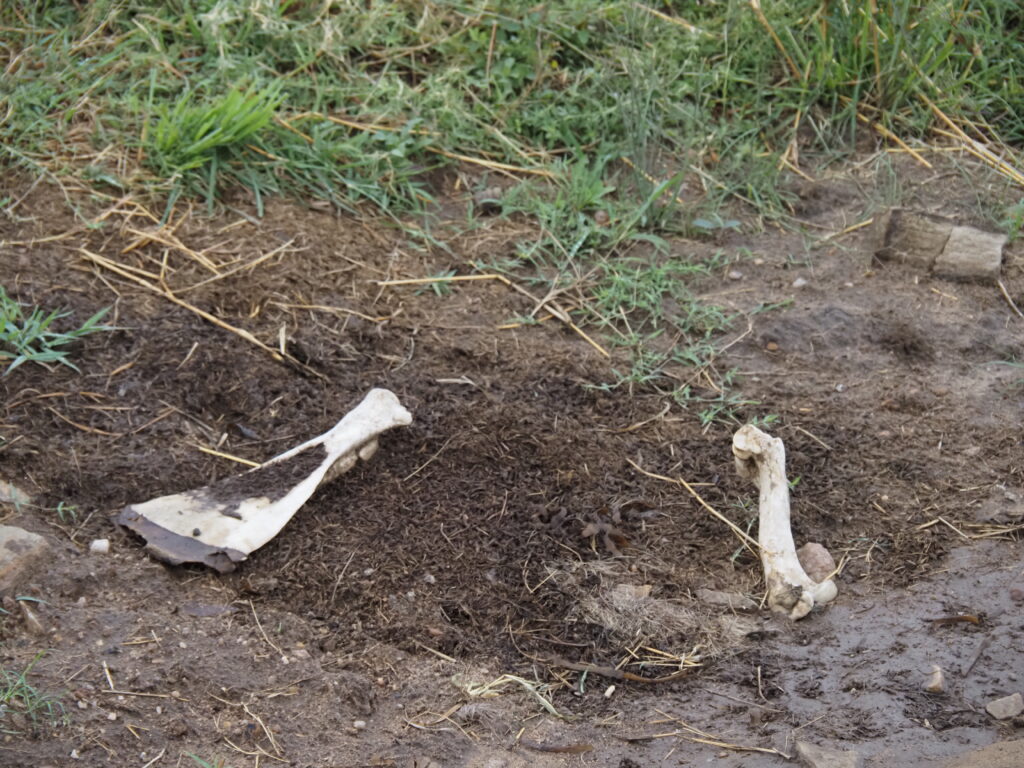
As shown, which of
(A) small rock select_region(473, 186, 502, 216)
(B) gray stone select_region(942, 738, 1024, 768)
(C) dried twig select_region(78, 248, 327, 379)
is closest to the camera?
(B) gray stone select_region(942, 738, 1024, 768)

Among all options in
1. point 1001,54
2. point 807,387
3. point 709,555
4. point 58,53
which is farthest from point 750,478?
point 58,53

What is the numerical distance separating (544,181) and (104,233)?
1.55 m

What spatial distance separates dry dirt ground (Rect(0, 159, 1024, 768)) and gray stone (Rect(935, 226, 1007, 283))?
0.06 m

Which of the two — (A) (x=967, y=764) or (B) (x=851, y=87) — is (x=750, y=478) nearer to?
(A) (x=967, y=764)

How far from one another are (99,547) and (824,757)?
165 centimetres

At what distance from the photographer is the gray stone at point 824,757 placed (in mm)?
1977

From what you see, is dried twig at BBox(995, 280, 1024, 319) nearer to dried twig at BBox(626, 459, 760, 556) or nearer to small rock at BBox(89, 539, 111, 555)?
dried twig at BBox(626, 459, 760, 556)

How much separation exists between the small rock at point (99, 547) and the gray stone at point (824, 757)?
1.59 meters

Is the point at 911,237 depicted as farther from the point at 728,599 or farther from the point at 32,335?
the point at 32,335

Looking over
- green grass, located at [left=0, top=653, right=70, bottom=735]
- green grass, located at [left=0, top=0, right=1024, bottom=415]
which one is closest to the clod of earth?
green grass, located at [left=0, top=653, right=70, bottom=735]

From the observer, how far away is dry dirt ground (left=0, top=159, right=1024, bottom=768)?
215 cm

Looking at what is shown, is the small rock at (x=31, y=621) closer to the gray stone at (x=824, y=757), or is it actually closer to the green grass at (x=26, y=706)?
the green grass at (x=26, y=706)

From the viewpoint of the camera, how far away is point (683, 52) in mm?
4332

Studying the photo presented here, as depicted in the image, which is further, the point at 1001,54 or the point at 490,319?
the point at 1001,54
